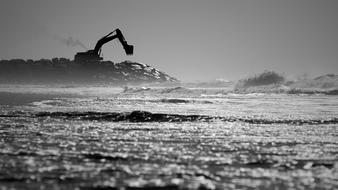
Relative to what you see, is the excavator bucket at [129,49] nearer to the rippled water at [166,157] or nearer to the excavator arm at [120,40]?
the excavator arm at [120,40]

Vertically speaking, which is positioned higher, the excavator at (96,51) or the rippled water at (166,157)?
the excavator at (96,51)

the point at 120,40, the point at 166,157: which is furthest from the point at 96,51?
the point at 166,157

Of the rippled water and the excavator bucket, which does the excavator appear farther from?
the rippled water

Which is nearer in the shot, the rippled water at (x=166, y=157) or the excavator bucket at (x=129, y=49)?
the rippled water at (x=166, y=157)

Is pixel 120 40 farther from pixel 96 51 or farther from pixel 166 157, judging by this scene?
pixel 166 157

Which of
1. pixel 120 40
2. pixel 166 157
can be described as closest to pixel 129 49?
pixel 120 40

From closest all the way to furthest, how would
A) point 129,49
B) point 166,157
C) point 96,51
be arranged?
point 166,157 < point 129,49 < point 96,51

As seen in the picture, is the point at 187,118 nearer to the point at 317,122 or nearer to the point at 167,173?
the point at 317,122

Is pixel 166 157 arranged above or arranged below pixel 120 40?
below

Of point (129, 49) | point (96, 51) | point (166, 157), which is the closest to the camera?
point (166, 157)

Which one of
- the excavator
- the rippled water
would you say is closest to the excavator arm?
the excavator

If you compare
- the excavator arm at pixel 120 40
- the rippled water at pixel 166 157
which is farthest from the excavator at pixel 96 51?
the rippled water at pixel 166 157

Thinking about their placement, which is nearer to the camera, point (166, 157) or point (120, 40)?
point (166, 157)

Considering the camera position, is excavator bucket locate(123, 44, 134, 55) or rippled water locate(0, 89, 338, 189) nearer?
rippled water locate(0, 89, 338, 189)
